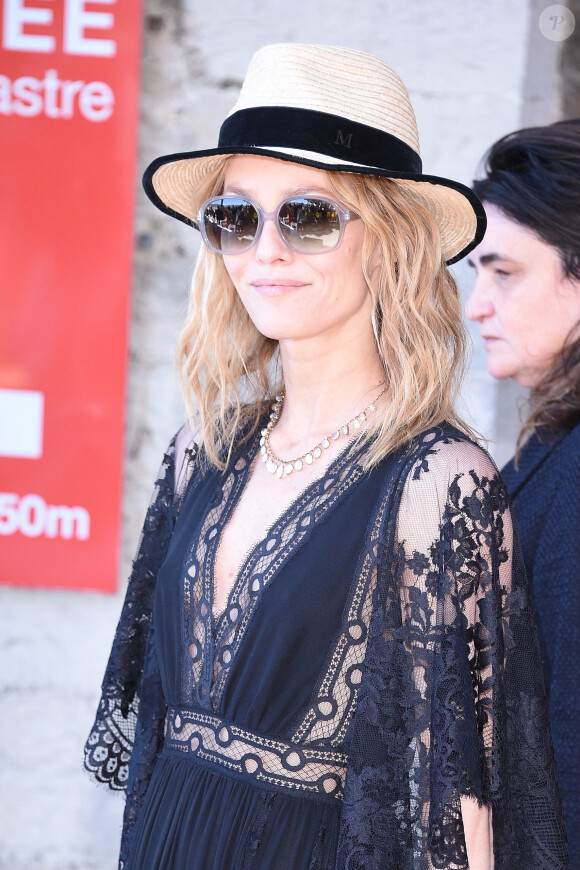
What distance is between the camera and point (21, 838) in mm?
3229

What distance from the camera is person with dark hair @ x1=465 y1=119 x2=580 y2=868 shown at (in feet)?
7.08

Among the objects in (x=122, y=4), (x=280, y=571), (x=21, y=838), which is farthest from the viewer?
(x=21, y=838)

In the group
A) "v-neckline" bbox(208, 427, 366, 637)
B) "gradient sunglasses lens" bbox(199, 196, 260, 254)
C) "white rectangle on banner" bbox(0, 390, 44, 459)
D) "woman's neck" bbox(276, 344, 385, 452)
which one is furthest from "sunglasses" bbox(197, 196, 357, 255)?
"white rectangle on banner" bbox(0, 390, 44, 459)

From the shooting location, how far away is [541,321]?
2434 millimetres

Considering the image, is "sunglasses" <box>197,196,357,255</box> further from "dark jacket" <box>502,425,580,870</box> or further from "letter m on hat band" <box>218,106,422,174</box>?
"dark jacket" <box>502,425,580,870</box>

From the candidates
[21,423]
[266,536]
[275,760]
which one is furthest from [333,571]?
[21,423]

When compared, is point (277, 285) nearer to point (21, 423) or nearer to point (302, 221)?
point (302, 221)

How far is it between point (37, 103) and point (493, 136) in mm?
1497

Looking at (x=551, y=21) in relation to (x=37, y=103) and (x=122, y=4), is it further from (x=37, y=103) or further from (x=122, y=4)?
(x=37, y=103)

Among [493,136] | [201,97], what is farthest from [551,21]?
[201,97]

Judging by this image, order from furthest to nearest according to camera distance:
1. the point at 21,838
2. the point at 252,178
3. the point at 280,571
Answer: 1. the point at 21,838
2. the point at 252,178
3. the point at 280,571

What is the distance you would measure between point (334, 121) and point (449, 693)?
102 cm

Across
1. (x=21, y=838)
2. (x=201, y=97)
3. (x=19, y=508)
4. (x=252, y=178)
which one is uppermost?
(x=201, y=97)

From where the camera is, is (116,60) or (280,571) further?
(116,60)
